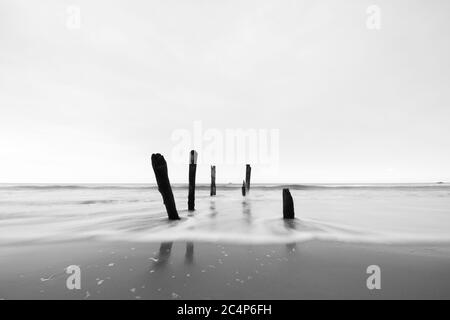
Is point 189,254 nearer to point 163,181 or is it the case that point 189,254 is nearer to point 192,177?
point 163,181

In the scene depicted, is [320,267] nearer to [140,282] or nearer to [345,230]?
[140,282]

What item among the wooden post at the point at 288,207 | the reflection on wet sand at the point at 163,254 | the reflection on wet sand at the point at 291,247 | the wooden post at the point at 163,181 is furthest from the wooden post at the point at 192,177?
the reflection on wet sand at the point at 291,247

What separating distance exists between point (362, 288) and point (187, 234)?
4787 millimetres

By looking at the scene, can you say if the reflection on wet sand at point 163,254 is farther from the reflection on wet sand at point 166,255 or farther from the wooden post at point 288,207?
the wooden post at point 288,207

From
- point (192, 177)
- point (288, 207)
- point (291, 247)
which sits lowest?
point (291, 247)

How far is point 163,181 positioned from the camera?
370 inches

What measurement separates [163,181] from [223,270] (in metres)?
5.87

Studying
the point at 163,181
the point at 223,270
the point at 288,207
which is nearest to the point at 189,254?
the point at 223,270

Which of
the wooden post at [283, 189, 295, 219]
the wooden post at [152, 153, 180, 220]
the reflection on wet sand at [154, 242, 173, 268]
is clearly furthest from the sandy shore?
the wooden post at [283, 189, 295, 219]

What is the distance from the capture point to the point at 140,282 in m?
3.67

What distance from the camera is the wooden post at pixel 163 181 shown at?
9.42 m

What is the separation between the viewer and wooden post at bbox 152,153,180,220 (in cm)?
942

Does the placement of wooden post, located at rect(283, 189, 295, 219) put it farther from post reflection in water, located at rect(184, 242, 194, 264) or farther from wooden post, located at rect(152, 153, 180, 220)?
post reflection in water, located at rect(184, 242, 194, 264)
